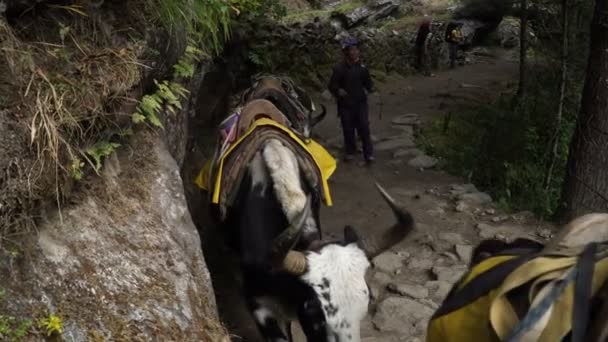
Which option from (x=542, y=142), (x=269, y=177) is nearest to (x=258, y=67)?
(x=542, y=142)

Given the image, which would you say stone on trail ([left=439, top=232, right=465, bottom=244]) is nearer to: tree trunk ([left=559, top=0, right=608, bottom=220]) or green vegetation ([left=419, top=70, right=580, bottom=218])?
green vegetation ([left=419, top=70, right=580, bottom=218])

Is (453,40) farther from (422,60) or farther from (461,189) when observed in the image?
(461,189)

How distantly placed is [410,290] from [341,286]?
2.47 meters

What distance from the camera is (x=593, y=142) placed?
821 cm

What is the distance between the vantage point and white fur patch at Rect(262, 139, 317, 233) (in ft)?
16.4

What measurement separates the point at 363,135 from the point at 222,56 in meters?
2.37

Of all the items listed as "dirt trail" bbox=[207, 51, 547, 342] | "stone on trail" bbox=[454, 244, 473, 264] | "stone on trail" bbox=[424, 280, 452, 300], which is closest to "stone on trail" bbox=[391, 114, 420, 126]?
"dirt trail" bbox=[207, 51, 547, 342]

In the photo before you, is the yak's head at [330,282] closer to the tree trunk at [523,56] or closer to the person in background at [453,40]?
the tree trunk at [523,56]

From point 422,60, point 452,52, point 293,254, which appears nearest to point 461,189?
point 293,254

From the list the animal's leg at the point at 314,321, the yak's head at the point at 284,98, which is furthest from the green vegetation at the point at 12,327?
the yak's head at the point at 284,98

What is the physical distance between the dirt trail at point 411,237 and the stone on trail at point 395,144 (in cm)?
14

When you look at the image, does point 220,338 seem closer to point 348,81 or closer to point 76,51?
point 76,51

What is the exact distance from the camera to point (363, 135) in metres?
10.1

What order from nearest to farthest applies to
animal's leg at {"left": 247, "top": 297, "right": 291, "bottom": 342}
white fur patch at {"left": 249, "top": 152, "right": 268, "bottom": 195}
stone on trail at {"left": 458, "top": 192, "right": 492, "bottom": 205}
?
animal's leg at {"left": 247, "top": 297, "right": 291, "bottom": 342}, white fur patch at {"left": 249, "top": 152, "right": 268, "bottom": 195}, stone on trail at {"left": 458, "top": 192, "right": 492, "bottom": 205}
